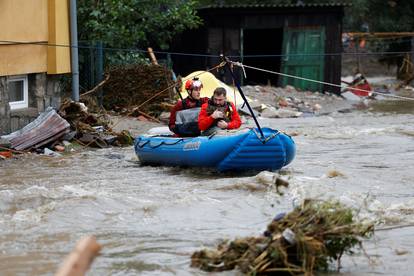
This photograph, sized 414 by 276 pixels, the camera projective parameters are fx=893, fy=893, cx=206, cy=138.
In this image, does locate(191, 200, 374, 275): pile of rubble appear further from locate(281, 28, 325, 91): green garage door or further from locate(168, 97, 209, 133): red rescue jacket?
locate(281, 28, 325, 91): green garage door

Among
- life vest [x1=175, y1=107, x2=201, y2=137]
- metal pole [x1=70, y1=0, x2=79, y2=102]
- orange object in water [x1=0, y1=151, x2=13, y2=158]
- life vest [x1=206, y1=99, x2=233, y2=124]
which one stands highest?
metal pole [x1=70, y1=0, x2=79, y2=102]

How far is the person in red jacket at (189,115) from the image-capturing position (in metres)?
12.9

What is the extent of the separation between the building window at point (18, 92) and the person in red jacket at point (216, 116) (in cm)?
374

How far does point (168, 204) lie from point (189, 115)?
3.22m

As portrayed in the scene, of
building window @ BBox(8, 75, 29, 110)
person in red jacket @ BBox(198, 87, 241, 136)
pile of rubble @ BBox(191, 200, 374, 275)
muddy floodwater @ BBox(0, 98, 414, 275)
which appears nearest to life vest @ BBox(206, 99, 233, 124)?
person in red jacket @ BBox(198, 87, 241, 136)

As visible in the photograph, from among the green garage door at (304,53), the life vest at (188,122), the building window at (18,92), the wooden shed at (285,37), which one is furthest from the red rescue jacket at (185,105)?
the green garage door at (304,53)

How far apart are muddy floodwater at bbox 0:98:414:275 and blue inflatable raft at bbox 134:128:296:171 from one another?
188mm

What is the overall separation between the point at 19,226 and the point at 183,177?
146 inches

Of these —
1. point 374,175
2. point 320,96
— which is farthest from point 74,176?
point 320,96

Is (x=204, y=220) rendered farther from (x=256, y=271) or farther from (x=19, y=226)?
(x=256, y=271)

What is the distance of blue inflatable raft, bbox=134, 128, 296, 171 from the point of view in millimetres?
11672

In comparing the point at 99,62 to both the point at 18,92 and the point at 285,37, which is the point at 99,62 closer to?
the point at 18,92

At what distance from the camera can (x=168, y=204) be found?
9867 mm

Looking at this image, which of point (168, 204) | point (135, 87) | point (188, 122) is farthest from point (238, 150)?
point (135, 87)
